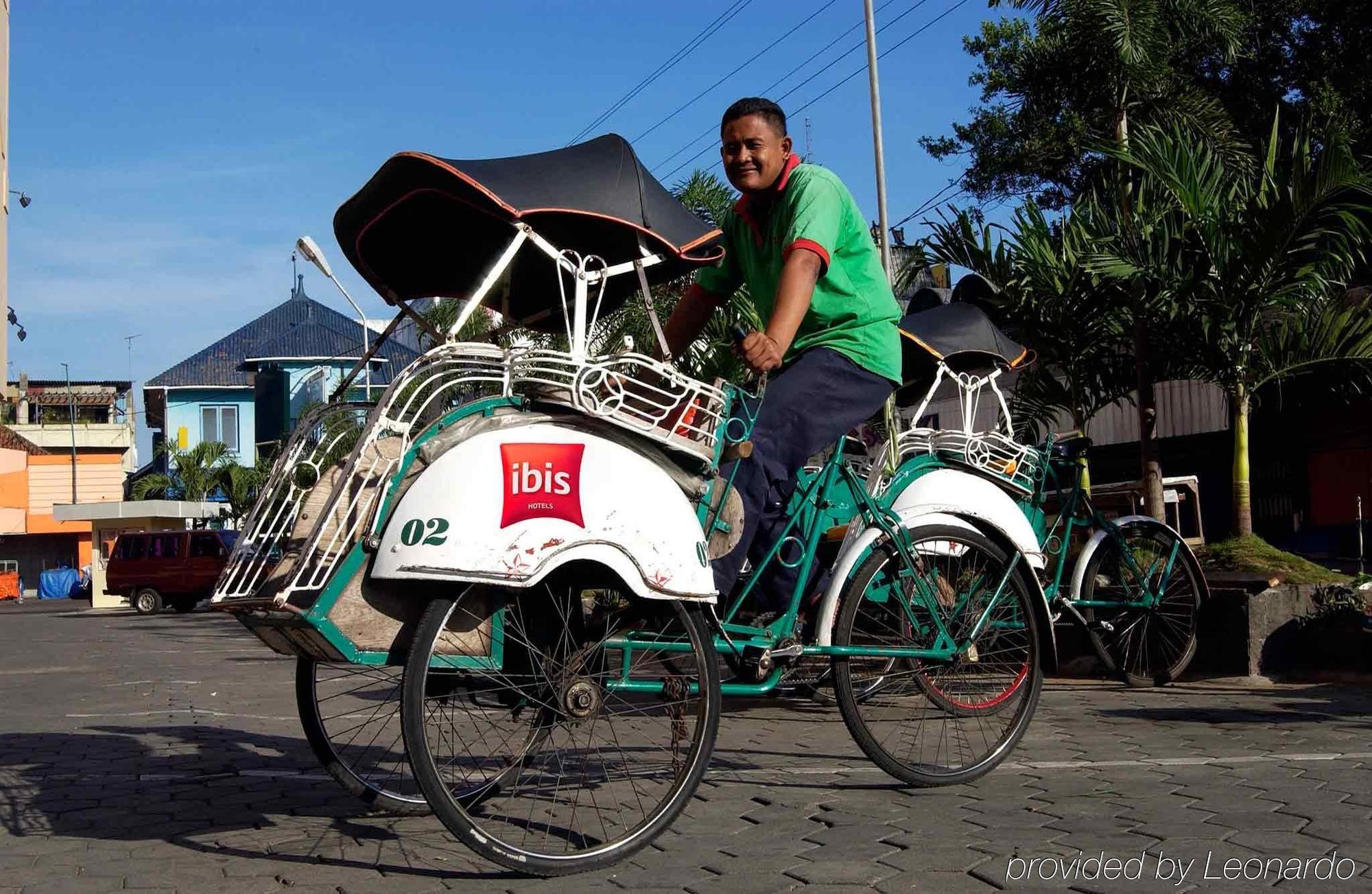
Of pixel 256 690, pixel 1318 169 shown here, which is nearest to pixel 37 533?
pixel 256 690

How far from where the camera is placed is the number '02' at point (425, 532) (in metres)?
3.65

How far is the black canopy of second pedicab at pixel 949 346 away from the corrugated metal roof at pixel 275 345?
175 ft

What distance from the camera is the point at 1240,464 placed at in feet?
32.9

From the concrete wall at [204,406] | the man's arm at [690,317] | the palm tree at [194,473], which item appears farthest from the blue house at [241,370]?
the man's arm at [690,317]

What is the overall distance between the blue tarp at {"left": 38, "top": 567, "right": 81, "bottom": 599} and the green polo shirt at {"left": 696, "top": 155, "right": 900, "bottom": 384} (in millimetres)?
58509

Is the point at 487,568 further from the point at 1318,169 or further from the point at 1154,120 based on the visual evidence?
the point at 1154,120

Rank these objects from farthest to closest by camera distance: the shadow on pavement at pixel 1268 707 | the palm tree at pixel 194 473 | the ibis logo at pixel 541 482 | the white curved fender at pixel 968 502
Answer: the palm tree at pixel 194 473 → the shadow on pavement at pixel 1268 707 → the white curved fender at pixel 968 502 → the ibis logo at pixel 541 482

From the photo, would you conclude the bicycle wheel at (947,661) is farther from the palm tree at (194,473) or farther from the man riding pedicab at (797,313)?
the palm tree at (194,473)

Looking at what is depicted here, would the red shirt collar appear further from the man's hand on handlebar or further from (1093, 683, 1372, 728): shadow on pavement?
(1093, 683, 1372, 728): shadow on pavement

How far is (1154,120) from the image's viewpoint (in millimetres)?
12727

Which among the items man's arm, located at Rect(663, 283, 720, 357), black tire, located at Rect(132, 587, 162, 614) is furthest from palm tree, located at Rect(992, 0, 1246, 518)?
black tire, located at Rect(132, 587, 162, 614)

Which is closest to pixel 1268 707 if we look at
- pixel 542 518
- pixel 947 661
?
pixel 947 661

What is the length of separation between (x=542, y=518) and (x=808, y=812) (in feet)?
4.63

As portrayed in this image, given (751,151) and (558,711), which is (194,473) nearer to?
(751,151)
